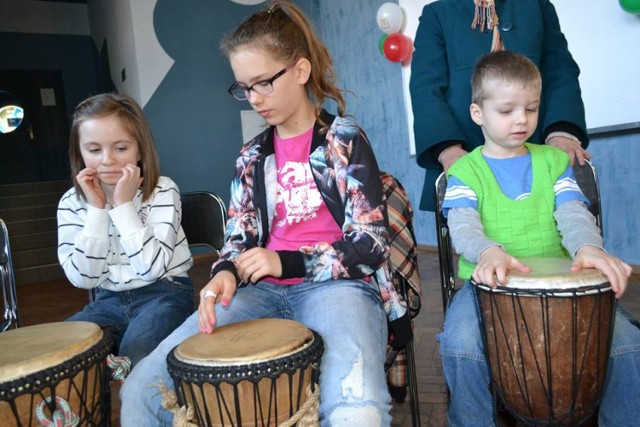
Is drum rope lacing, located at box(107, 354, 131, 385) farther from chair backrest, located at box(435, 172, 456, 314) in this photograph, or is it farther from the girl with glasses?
chair backrest, located at box(435, 172, 456, 314)

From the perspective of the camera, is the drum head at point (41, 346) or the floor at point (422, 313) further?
the floor at point (422, 313)

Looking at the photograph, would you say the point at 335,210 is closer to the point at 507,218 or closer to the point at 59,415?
the point at 507,218

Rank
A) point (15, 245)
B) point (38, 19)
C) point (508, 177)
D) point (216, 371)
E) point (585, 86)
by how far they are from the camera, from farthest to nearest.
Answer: point (38, 19)
point (15, 245)
point (585, 86)
point (508, 177)
point (216, 371)

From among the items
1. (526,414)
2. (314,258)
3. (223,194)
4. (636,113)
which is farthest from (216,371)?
(223,194)

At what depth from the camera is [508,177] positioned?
4.82ft

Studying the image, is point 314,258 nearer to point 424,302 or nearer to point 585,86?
point 424,302

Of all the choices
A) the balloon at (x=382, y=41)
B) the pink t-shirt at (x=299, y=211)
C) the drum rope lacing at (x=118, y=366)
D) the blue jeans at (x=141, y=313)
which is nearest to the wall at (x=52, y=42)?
the balloon at (x=382, y=41)

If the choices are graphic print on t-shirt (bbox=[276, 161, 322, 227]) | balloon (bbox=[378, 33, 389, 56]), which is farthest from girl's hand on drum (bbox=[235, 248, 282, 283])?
balloon (bbox=[378, 33, 389, 56])

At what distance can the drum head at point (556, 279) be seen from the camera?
1.11 metres

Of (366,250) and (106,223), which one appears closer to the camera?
(366,250)

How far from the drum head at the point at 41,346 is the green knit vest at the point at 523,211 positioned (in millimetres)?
918

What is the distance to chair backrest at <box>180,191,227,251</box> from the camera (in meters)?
1.91

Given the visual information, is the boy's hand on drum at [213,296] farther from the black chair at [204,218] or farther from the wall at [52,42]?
the wall at [52,42]

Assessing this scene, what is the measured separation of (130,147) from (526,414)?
1.34 m
